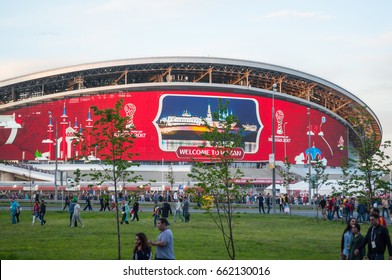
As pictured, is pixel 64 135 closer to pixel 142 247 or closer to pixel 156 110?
pixel 156 110

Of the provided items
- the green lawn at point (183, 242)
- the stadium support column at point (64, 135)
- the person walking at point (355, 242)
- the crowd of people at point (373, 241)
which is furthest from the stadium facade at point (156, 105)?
the crowd of people at point (373, 241)

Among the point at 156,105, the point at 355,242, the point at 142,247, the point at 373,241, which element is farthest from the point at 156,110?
the point at 142,247

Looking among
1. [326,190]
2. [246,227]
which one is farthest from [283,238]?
[326,190]

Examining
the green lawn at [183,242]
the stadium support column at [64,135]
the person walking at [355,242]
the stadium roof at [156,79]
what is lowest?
the green lawn at [183,242]

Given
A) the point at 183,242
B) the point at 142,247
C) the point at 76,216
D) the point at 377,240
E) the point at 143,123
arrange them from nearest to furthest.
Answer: the point at 142,247 → the point at 377,240 → the point at 183,242 → the point at 76,216 → the point at 143,123

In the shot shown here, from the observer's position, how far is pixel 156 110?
99750 mm

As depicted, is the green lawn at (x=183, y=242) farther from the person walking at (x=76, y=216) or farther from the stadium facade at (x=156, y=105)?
the stadium facade at (x=156, y=105)

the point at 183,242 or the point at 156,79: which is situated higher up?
the point at 156,79

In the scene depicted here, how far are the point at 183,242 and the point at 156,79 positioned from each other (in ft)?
265

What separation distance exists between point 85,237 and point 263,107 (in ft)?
262

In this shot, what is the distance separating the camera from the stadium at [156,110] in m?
99.1

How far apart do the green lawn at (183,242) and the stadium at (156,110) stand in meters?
65.7

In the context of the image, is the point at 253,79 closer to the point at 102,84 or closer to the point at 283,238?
the point at 102,84

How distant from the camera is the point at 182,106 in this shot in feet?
329
